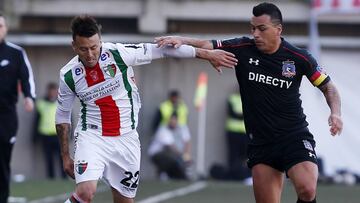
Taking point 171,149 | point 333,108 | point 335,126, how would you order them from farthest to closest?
1. point 171,149
2. point 333,108
3. point 335,126

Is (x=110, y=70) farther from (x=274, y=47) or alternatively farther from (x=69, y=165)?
(x=274, y=47)

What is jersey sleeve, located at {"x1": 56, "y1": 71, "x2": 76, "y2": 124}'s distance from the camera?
9719 mm

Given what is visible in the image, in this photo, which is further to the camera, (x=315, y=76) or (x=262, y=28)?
(x=315, y=76)

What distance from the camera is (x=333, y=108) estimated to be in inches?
378

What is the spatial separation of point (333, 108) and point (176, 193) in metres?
8.40

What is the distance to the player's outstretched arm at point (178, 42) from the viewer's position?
952cm

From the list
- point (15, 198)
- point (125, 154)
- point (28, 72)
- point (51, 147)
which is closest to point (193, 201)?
point (15, 198)

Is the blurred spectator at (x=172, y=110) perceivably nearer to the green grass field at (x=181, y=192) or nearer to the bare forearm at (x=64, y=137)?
the green grass field at (x=181, y=192)

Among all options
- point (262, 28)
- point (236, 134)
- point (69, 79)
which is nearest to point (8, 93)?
point (69, 79)

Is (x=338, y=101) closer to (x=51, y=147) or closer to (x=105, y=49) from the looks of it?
(x=105, y=49)

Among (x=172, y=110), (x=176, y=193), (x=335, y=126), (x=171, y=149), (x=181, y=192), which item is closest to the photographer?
(x=335, y=126)

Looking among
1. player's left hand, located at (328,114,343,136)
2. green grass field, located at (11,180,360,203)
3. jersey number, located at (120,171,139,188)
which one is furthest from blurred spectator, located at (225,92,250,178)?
player's left hand, located at (328,114,343,136)

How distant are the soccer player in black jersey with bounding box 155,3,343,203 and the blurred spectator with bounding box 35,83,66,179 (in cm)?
1439

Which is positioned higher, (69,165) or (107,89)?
(107,89)
